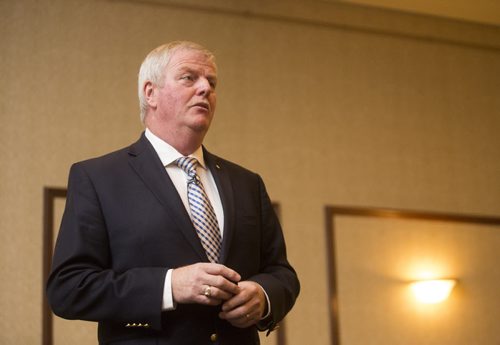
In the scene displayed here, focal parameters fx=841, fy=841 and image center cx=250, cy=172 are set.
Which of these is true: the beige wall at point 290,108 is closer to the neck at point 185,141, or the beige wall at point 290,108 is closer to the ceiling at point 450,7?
the ceiling at point 450,7

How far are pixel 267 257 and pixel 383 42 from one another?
4.43 meters

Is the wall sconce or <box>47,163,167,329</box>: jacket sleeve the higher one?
the wall sconce

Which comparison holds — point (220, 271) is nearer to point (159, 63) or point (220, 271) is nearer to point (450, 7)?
point (159, 63)

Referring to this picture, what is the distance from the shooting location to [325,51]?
6.78 meters

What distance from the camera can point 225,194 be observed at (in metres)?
2.83

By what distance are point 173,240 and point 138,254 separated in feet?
0.38

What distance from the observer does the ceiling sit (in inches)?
275

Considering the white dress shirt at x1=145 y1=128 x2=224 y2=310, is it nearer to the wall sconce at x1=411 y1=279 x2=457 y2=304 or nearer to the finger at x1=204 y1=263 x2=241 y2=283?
the finger at x1=204 y1=263 x2=241 y2=283

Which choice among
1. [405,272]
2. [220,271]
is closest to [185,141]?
[220,271]

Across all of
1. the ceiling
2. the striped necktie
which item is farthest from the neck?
the ceiling

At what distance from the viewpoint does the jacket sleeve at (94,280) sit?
2.43 m

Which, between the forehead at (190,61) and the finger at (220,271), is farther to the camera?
the forehead at (190,61)

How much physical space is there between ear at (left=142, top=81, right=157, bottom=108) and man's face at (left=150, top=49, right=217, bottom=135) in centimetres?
2

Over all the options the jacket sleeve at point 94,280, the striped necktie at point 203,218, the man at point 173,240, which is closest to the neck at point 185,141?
the man at point 173,240
